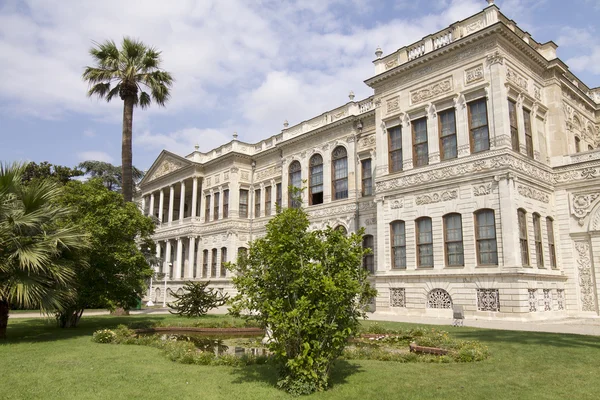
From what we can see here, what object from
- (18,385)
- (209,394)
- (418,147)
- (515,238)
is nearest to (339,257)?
(209,394)

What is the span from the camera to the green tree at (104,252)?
49.1 feet

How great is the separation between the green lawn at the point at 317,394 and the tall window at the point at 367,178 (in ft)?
53.5

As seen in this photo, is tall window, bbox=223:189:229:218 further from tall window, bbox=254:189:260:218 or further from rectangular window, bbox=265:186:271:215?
rectangular window, bbox=265:186:271:215

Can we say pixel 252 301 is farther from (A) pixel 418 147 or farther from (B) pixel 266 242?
(A) pixel 418 147

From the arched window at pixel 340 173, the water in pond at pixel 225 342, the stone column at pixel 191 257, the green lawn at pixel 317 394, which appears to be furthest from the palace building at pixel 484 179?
the stone column at pixel 191 257

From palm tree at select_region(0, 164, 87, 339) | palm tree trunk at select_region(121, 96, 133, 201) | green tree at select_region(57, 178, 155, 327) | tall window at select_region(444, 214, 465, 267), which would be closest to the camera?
palm tree at select_region(0, 164, 87, 339)

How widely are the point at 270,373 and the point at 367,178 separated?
65.6 ft

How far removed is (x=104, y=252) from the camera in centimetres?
1518

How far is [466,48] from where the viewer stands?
2045 centimetres

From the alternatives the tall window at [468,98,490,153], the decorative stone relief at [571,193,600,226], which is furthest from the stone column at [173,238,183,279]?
the decorative stone relief at [571,193,600,226]

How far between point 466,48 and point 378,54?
5.21 metres

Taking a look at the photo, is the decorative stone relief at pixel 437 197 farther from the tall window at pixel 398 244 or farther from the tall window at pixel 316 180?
the tall window at pixel 316 180

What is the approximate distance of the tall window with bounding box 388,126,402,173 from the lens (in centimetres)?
2295

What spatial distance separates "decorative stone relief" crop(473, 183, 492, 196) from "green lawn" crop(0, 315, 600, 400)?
8.88 meters
